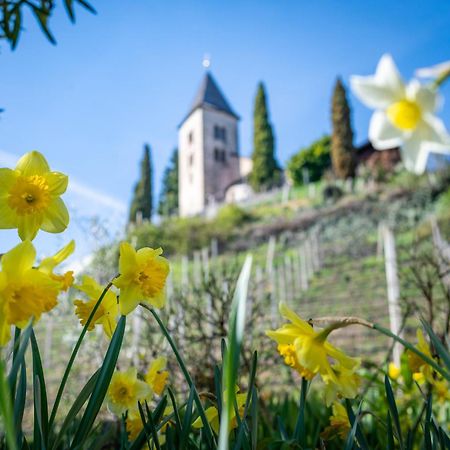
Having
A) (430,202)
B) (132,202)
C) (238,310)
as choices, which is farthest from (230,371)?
(132,202)

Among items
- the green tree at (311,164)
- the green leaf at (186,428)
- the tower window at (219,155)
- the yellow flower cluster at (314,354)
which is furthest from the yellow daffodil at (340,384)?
the tower window at (219,155)

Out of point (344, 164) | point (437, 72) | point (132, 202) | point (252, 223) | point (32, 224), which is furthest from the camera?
point (132, 202)

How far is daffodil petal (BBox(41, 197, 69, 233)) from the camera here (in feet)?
1.97

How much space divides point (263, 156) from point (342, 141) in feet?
17.5

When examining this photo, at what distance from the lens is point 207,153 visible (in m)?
27.9

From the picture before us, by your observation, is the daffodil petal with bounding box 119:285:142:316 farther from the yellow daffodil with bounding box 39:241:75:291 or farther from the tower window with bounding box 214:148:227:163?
the tower window with bounding box 214:148:227:163

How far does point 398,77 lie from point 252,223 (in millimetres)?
17160

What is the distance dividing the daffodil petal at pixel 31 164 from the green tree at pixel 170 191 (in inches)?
1152

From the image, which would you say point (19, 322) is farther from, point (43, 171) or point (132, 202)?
point (132, 202)

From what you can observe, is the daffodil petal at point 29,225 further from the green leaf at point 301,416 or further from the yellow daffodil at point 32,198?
the green leaf at point 301,416

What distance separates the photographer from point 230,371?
0.32 meters

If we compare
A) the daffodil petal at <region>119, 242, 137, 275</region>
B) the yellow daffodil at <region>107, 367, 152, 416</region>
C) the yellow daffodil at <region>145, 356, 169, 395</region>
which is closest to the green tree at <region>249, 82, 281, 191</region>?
the yellow daffodil at <region>145, 356, 169, 395</region>

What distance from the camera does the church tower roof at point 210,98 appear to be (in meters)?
29.2

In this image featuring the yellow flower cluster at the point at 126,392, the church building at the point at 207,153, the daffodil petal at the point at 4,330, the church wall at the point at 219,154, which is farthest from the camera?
the church wall at the point at 219,154
